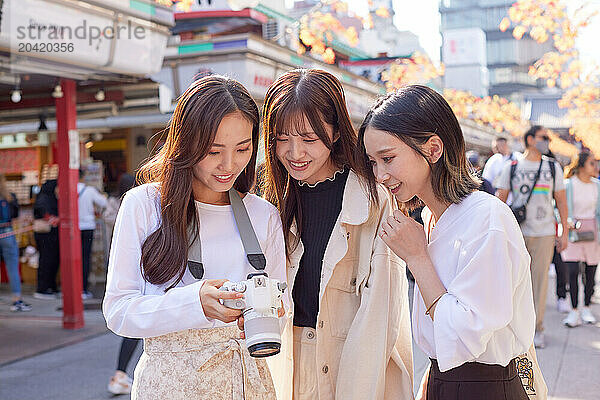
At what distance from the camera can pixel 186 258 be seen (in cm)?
199

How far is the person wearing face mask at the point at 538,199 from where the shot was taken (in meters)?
6.38

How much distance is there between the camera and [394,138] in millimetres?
2023

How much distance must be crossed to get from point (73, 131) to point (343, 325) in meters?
5.81

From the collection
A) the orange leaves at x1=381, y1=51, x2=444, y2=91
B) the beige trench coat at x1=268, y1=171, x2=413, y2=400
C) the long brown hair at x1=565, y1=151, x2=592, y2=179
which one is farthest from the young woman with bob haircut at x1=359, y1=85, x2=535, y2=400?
the orange leaves at x1=381, y1=51, x2=444, y2=91

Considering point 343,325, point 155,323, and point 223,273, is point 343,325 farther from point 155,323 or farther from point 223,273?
point 155,323

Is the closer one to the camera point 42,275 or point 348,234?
point 348,234

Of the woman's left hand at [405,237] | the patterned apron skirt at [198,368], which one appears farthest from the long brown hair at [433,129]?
the patterned apron skirt at [198,368]

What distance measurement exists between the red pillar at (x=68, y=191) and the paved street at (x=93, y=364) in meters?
0.58

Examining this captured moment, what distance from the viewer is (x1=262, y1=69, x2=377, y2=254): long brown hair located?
242 centimetres

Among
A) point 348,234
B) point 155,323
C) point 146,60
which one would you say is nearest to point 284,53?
point 146,60

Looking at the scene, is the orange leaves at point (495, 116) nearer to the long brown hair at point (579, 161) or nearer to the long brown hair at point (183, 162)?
the long brown hair at point (579, 161)

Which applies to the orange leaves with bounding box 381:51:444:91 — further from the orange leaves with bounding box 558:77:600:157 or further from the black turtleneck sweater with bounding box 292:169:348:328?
the black turtleneck sweater with bounding box 292:169:348:328

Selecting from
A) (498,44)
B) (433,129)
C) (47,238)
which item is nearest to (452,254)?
(433,129)

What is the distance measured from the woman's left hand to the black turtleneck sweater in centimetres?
51
